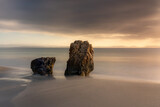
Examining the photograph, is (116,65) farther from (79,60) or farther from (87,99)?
(87,99)

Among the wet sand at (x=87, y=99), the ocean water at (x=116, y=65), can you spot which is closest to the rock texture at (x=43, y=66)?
the ocean water at (x=116, y=65)

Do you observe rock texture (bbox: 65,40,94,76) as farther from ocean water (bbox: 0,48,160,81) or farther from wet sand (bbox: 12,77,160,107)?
wet sand (bbox: 12,77,160,107)

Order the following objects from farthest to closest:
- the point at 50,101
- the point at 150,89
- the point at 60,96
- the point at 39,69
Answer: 1. the point at 39,69
2. the point at 150,89
3. the point at 60,96
4. the point at 50,101

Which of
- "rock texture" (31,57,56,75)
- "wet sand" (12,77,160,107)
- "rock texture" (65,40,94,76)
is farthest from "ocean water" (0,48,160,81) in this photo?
"wet sand" (12,77,160,107)

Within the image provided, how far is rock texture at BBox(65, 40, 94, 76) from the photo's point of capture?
10516 mm

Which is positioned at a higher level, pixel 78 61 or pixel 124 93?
pixel 78 61

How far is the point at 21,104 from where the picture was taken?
479cm

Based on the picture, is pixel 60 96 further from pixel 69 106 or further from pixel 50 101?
pixel 69 106

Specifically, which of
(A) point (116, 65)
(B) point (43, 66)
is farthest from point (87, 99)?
(A) point (116, 65)

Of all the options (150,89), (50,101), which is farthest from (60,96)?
(150,89)

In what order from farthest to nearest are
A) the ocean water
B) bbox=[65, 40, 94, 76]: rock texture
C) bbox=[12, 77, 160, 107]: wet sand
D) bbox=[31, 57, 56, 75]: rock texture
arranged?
the ocean water → bbox=[65, 40, 94, 76]: rock texture → bbox=[31, 57, 56, 75]: rock texture → bbox=[12, 77, 160, 107]: wet sand

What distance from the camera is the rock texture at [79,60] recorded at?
10.5 meters

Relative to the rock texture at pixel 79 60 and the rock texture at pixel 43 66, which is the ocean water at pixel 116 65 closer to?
the rock texture at pixel 43 66

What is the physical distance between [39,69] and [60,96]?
5240mm
